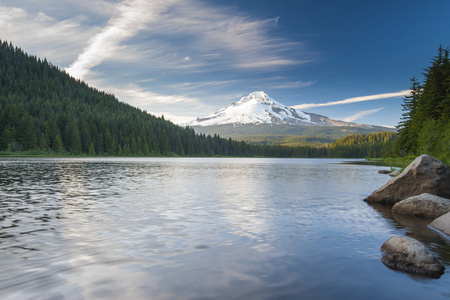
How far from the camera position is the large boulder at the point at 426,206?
17775 millimetres

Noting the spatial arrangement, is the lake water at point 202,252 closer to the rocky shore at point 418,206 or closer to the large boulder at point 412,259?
the large boulder at point 412,259

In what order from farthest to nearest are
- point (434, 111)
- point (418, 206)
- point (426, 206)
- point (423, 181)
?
point (434, 111), point (423, 181), point (418, 206), point (426, 206)

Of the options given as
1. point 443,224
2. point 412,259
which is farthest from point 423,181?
point 412,259

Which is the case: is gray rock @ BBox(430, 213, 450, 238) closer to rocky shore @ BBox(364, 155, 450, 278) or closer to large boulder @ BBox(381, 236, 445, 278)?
rocky shore @ BBox(364, 155, 450, 278)

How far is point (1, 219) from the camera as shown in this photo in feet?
50.6

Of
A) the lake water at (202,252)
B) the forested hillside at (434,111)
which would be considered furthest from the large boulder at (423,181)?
the forested hillside at (434,111)

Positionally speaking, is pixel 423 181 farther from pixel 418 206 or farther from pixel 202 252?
pixel 202 252

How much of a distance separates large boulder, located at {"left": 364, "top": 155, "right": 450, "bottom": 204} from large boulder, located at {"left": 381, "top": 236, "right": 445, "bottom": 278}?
1315 centimetres

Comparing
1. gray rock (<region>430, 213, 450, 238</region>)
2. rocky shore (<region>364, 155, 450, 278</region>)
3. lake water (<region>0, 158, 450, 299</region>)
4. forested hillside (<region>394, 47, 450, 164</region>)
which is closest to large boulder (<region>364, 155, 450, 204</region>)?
rocky shore (<region>364, 155, 450, 278</region>)

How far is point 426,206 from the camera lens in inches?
718

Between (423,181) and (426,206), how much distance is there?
4053 mm

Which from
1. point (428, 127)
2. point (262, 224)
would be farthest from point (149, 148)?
point (262, 224)

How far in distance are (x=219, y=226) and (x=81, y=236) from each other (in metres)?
5.94

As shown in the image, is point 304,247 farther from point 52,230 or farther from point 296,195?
point 296,195
